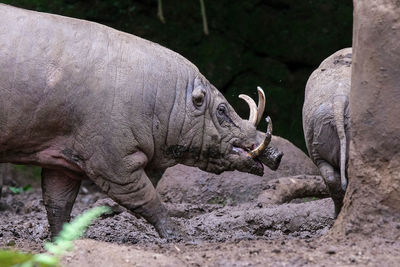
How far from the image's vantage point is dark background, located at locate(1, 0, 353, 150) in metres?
10.7

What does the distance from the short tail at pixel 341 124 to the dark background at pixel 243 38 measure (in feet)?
15.1

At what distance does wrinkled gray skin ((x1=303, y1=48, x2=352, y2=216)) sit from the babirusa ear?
33.3 inches

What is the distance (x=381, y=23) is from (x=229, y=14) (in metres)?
6.09

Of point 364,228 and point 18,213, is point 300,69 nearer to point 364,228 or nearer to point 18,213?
point 18,213

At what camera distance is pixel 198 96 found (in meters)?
6.27

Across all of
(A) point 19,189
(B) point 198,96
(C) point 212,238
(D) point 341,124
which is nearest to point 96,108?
(B) point 198,96

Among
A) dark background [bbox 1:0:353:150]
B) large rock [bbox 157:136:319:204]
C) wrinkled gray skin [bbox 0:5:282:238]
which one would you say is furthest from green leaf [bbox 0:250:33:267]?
dark background [bbox 1:0:353:150]

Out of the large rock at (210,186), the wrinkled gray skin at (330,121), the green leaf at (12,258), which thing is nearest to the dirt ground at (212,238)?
the large rock at (210,186)

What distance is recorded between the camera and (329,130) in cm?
622

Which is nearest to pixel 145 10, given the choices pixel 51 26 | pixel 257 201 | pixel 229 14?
pixel 229 14

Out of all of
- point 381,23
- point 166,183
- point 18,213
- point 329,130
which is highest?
point 381,23

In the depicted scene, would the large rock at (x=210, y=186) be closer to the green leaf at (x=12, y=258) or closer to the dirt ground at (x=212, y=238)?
the dirt ground at (x=212, y=238)

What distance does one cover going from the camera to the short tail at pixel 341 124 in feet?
18.7

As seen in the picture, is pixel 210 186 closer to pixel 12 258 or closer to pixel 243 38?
pixel 243 38
